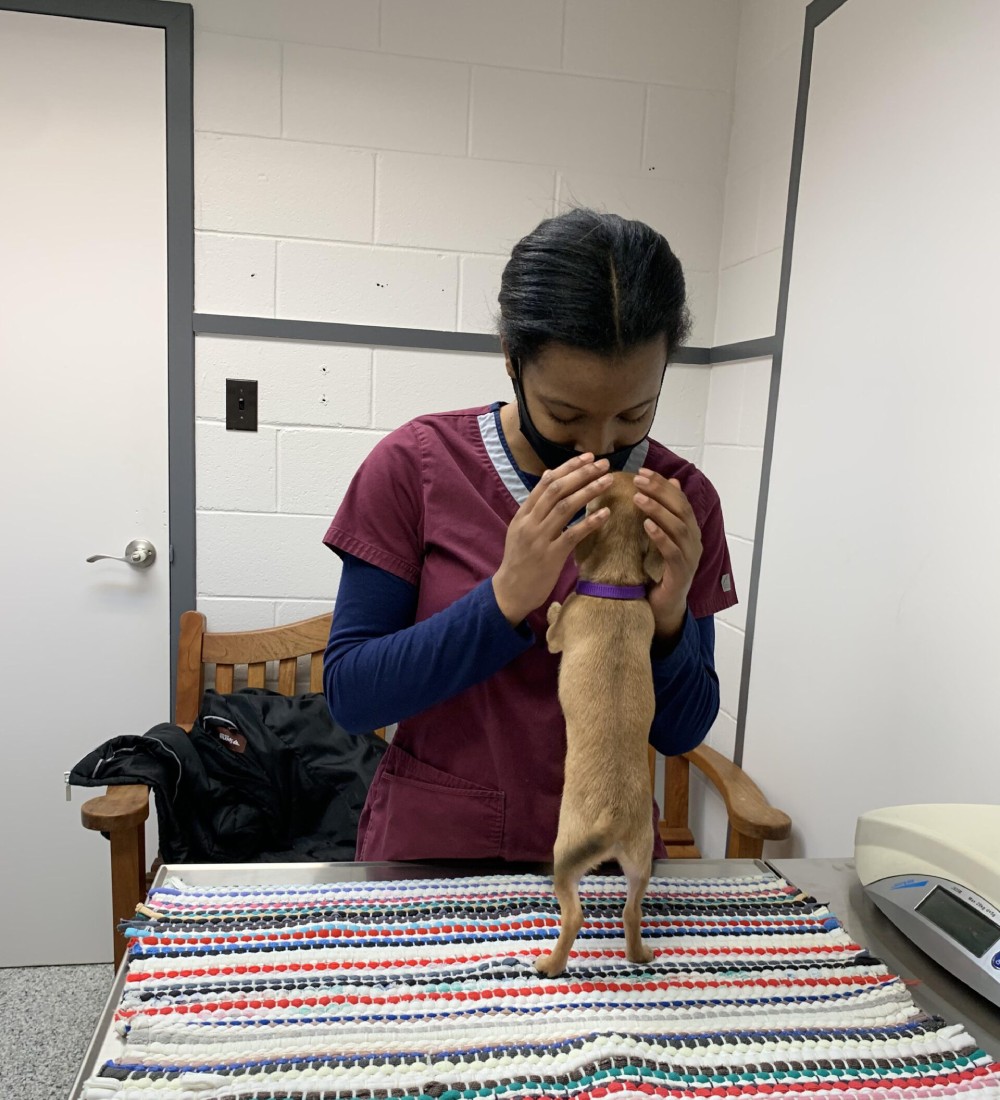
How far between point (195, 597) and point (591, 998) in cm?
175

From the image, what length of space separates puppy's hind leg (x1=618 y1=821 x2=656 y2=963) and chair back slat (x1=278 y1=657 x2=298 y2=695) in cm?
153

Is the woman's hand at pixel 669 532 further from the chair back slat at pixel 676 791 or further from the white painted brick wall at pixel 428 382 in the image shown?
the chair back slat at pixel 676 791

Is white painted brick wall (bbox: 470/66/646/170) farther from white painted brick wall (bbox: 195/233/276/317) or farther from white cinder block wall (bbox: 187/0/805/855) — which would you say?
white painted brick wall (bbox: 195/233/276/317)

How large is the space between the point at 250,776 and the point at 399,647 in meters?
1.21

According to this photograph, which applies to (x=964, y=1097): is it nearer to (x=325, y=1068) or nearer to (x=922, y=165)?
(x=325, y=1068)

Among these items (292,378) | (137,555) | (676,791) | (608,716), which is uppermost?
(292,378)

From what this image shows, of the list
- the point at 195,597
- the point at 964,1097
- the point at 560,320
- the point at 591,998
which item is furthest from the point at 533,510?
the point at 195,597

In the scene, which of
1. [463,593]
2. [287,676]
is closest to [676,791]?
[287,676]

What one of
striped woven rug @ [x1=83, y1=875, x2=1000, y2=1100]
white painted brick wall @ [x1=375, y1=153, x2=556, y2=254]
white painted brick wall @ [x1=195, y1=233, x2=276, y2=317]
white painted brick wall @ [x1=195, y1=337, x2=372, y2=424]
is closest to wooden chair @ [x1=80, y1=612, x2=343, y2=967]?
white painted brick wall @ [x1=195, y1=337, x2=372, y2=424]

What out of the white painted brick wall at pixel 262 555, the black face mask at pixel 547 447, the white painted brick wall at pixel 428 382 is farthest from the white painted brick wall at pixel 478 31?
the black face mask at pixel 547 447

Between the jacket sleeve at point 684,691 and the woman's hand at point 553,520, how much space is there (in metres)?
0.17

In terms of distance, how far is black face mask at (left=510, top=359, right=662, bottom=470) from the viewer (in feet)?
2.90

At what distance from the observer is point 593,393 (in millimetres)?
786

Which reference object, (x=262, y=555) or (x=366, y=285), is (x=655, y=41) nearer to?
(x=366, y=285)
